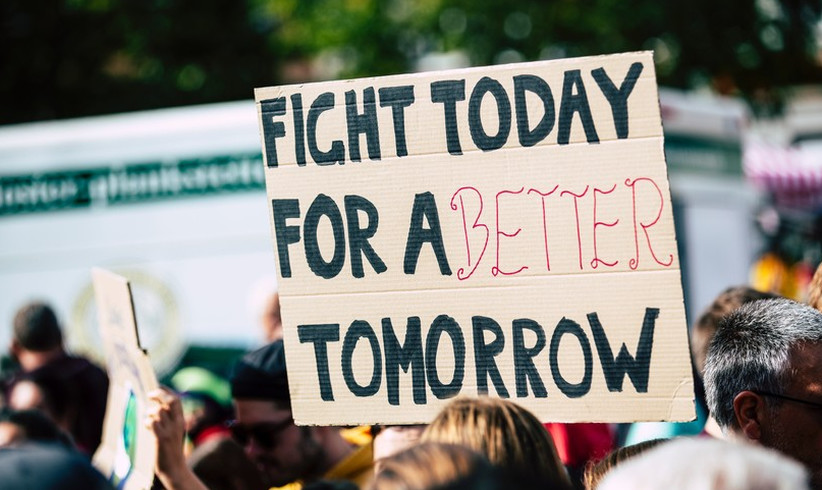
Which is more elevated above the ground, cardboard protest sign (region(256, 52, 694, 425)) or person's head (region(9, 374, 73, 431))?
cardboard protest sign (region(256, 52, 694, 425))

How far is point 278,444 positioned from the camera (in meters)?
3.56

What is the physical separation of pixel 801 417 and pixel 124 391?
1.97m

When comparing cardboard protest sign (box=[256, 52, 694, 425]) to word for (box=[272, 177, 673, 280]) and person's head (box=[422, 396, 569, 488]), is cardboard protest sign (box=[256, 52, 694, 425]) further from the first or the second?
person's head (box=[422, 396, 569, 488])

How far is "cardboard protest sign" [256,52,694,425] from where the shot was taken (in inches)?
104

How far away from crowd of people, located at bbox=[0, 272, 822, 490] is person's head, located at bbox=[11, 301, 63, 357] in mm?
224

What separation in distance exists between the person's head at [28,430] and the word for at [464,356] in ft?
4.11

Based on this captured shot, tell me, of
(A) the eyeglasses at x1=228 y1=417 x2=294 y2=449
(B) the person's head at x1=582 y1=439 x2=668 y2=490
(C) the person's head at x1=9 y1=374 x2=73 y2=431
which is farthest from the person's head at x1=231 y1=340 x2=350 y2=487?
(C) the person's head at x1=9 y1=374 x2=73 y2=431

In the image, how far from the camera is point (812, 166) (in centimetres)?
1647

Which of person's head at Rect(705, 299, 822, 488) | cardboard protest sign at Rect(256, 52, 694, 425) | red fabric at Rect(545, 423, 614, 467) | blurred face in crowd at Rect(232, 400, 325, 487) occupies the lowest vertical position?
red fabric at Rect(545, 423, 614, 467)

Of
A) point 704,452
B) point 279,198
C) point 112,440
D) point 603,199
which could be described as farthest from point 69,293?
point 704,452

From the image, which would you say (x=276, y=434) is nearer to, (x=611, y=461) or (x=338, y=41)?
(x=611, y=461)

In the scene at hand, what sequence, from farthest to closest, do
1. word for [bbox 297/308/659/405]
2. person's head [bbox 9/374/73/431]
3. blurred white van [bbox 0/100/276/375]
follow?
1. blurred white van [bbox 0/100/276/375]
2. person's head [bbox 9/374/73/431]
3. word for [bbox 297/308/659/405]

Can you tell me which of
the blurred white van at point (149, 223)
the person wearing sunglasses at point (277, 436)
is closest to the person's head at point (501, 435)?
the person wearing sunglasses at point (277, 436)

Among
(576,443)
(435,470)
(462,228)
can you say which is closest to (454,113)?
(462,228)
